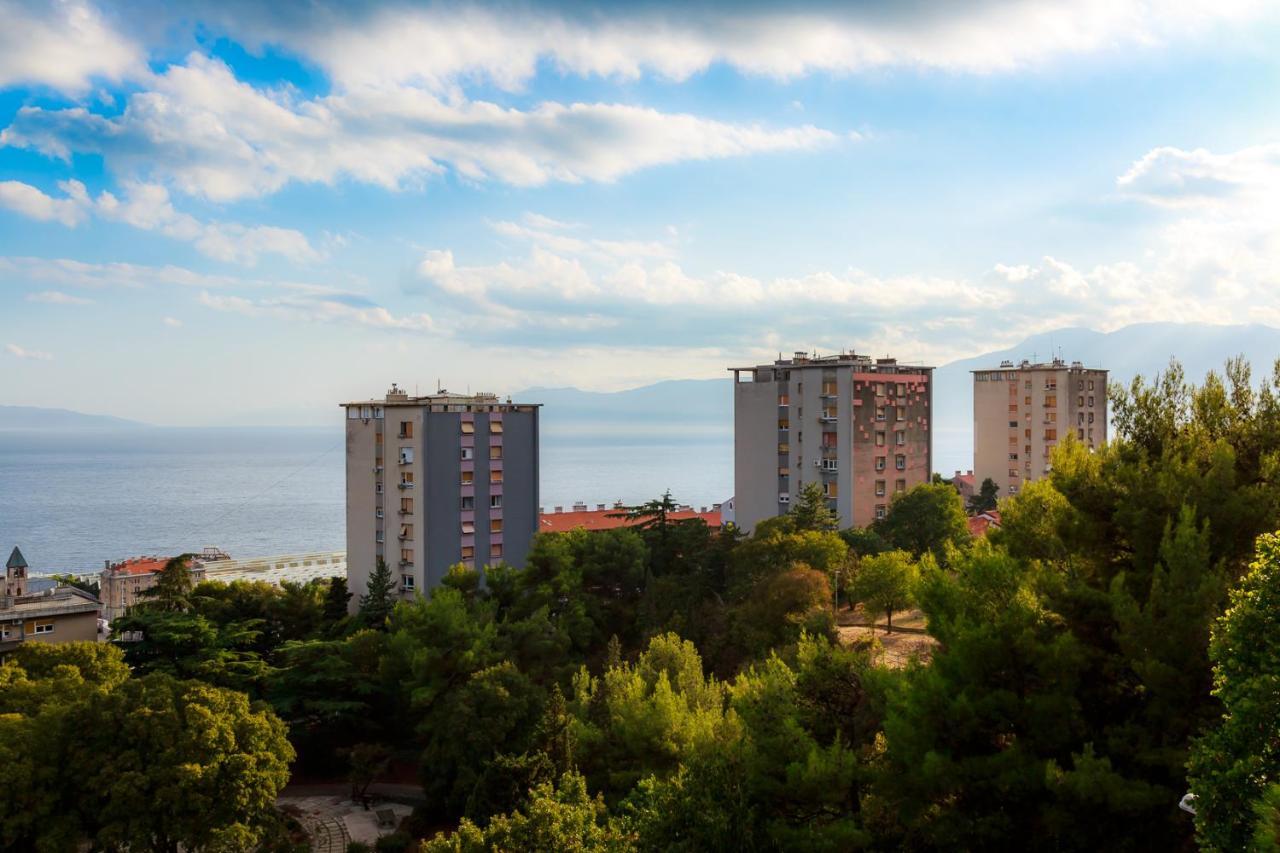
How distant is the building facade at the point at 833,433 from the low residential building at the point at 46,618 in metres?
26.7

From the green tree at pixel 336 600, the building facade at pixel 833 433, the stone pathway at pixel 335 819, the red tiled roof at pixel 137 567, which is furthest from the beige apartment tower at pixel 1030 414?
the red tiled roof at pixel 137 567

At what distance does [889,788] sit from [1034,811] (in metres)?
1.73

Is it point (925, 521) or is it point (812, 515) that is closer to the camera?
point (812, 515)

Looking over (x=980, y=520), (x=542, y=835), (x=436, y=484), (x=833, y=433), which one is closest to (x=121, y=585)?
(x=436, y=484)

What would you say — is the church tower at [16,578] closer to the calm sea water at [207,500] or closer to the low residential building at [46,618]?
the low residential building at [46,618]

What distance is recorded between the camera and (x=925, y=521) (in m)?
31.5

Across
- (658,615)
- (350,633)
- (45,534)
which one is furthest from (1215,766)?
(45,534)

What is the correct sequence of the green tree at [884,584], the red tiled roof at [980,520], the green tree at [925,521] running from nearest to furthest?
1. the green tree at [884,584]
2. the green tree at [925,521]
3. the red tiled roof at [980,520]

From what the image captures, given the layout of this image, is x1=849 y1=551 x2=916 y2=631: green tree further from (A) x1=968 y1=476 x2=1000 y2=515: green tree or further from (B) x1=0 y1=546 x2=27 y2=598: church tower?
(A) x1=968 y1=476 x2=1000 y2=515: green tree

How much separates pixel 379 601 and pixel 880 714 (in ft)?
76.5

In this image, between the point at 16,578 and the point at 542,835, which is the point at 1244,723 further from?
the point at 16,578

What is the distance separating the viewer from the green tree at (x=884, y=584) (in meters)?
24.5

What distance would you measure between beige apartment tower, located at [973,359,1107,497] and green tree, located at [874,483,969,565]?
76.2 ft

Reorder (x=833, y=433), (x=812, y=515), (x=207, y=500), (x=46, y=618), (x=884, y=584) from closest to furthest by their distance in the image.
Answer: (x=884, y=584), (x=46, y=618), (x=812, y=515), (x=833, y=433), (x=207, y=500)
